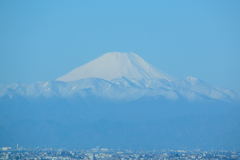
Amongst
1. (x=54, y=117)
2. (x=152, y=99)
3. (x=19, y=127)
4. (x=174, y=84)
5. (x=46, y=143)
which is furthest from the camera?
(x=174, y=84)

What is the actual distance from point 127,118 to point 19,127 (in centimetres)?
1821

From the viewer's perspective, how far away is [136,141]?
116438mm

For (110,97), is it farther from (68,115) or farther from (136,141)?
(136,141)

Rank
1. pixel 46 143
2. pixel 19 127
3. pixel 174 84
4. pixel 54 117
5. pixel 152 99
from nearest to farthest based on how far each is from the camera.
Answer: pixel 46 143, pixel 19 127, pixel 54 117, pixel 152 99, pixel 174 84

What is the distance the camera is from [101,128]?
125 m

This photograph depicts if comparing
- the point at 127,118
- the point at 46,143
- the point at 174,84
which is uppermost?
the point at 174,84

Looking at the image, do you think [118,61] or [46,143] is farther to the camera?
[118,61]

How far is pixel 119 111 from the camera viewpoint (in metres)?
140

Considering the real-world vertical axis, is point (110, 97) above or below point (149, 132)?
above

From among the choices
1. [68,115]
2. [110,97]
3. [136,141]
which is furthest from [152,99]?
[136,141]

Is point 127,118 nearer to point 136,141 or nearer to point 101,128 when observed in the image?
point 101,128

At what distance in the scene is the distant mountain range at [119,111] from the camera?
116 metres

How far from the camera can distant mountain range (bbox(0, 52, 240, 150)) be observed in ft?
381

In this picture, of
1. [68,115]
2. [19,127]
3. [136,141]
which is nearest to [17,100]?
[68,115]
